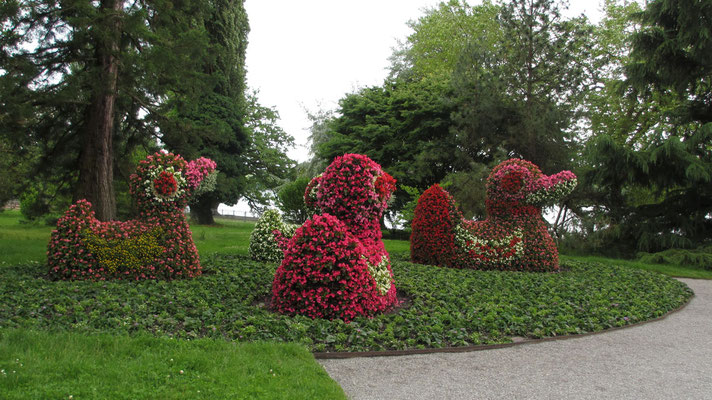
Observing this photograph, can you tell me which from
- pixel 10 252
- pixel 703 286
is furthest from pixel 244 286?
pixel 703 286

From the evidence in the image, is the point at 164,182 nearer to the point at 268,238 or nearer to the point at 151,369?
the point at 268,238

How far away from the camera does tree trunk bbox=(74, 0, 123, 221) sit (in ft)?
36.3

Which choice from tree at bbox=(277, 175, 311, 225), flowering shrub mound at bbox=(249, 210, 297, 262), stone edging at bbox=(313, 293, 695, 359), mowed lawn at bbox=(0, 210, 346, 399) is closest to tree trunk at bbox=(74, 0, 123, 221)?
flowering shrub mound at bbox=(249, 210, 297, 262)

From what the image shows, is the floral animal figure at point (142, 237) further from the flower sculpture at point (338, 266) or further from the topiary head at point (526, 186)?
the topiary head at point (526, 186)

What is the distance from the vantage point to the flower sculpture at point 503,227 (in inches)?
411

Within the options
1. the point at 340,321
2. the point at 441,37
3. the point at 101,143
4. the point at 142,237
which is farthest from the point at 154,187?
the point at 441,37

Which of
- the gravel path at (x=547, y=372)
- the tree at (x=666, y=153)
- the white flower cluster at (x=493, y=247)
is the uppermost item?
the tree at (x=666, y=153)

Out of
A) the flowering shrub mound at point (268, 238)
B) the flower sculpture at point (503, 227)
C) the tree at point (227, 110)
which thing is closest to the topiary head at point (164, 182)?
the flowering shrub mound at point (268, 238)

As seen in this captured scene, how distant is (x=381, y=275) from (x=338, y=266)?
877mm

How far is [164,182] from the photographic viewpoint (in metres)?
7.78

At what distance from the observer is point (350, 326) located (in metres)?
5.16

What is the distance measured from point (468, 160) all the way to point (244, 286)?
14611 millimetres

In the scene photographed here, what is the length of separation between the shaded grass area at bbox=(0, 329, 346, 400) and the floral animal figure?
3526mm

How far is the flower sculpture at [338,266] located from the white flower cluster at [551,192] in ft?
18.1
